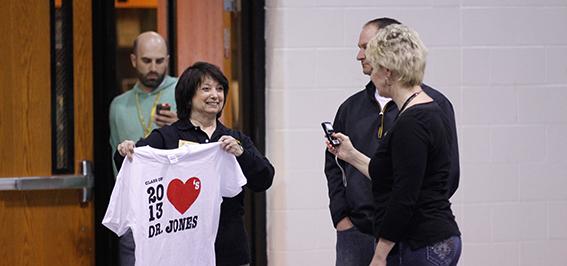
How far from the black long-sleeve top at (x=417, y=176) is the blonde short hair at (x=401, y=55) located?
11 cm

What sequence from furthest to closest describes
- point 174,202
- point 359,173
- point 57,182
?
point 57,182, point 359,173, point 174,202

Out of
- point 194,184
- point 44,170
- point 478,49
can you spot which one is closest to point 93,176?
point 44,170

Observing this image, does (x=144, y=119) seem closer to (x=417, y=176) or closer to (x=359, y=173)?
(x=359, y=173)

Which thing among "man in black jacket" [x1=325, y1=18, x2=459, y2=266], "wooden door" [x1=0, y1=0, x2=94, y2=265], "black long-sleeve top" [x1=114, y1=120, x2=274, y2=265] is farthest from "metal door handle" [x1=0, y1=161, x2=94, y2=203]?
"man in black jacket" [x1=325, y1=18, x2=459, y2=266]

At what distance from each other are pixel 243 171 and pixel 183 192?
0.87 ft

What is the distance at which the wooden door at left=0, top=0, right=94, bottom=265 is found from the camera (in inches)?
200

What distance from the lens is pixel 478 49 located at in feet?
17.8

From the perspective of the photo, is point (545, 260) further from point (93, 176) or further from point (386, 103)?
point (93, 176)

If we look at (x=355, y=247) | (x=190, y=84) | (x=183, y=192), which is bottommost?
(x=355, y=247)

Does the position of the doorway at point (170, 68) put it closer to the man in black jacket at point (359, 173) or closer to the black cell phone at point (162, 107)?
the black cell phone at point (162, 107)

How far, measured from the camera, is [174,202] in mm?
3975

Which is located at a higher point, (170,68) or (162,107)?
(170,68)

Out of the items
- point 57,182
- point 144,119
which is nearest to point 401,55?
point 144,119

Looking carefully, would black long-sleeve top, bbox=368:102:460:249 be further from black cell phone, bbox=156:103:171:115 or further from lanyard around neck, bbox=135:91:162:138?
lanyard around neck, bbox=135:91:162:138
